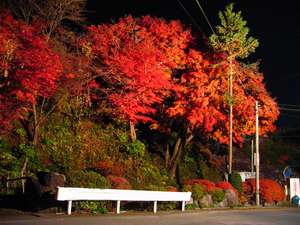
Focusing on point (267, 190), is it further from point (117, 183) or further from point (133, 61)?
point (117, 183)

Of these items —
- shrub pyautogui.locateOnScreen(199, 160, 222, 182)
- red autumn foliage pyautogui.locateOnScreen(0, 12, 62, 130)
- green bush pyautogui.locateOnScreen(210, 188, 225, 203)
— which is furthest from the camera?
shrub pyautogui.locateOnScreen(199, 160, 222, 182)

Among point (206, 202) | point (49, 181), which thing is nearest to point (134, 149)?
point (206, 202)

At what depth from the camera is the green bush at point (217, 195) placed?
2841cm

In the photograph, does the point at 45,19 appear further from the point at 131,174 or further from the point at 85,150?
the point at 131,174

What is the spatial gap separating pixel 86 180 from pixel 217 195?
1088 centimetres

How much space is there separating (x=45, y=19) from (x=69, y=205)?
11813 mm

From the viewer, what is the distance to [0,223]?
1351cm

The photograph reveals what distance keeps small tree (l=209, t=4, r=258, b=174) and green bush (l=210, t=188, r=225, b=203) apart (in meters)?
4.50

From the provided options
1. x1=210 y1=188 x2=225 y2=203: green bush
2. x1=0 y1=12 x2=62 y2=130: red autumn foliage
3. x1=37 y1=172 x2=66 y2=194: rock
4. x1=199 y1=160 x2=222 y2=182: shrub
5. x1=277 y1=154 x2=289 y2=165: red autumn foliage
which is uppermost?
x1=0 y1=12 x2=62 y2=130: red autumn foliage

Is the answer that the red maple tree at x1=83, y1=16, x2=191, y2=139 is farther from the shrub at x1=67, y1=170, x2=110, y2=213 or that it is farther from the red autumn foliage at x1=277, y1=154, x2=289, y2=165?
the red autumn foliage at x1=277, y1=154, x2=289, y2=165

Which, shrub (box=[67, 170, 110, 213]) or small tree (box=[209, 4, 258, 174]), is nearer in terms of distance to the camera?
shrub (box=[67, 170, 110, 213])

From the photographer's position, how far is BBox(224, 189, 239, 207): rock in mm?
29969

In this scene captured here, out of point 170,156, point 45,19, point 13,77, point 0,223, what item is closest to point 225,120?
point 170,156

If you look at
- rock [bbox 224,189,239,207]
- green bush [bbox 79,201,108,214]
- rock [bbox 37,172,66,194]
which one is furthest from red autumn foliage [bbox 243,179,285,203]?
rock [bbox 37,172,66,194]
